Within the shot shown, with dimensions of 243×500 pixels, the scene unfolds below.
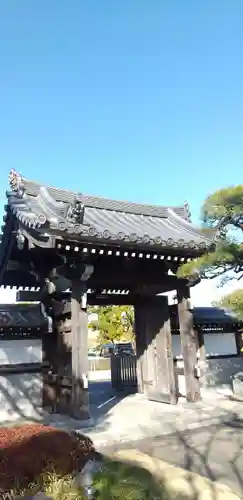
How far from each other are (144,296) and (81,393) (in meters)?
3.91

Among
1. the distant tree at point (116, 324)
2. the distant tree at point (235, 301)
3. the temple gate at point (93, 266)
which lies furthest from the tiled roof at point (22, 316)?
the distant tree at point (116, 324)

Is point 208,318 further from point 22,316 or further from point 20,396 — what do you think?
point 20,396

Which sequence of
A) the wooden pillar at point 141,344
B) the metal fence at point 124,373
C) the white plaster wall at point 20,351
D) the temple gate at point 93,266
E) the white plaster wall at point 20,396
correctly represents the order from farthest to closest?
the metal fence at point 124,373 < the wooden pillar at point 141,344 < the white plaster wall at point 20,351 < the white plaster wall at point 20,396 < the temple gate at point 93,266

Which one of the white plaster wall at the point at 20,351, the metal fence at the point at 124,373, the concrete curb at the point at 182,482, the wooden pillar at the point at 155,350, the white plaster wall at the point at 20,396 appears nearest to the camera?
the concrete curb at the point at 182,482

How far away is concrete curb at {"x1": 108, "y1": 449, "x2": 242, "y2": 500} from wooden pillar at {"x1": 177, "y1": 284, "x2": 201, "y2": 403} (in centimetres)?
428

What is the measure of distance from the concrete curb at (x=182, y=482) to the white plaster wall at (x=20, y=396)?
4.43 m

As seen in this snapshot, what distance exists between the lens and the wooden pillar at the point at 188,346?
9.44 metres

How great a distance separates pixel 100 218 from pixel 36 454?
729cm

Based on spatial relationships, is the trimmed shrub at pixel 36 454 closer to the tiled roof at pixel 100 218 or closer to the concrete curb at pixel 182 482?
the concrete curb at pixel 182 482

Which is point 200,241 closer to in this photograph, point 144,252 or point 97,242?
point 144,252

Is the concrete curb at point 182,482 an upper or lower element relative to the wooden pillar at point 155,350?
lower

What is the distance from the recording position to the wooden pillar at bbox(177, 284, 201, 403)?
9438 millimetres

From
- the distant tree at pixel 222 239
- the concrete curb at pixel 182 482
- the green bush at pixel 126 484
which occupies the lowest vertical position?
the concrete curb at pixel 182 482

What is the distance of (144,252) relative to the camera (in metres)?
8.81
